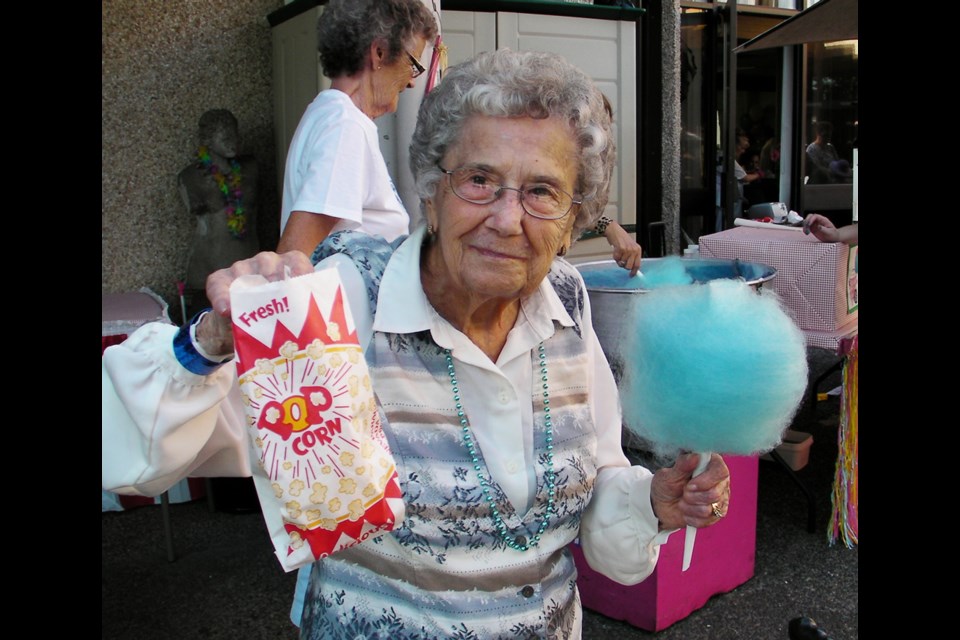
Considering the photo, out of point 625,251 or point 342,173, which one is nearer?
point 342,173

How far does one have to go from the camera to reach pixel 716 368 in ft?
4.44

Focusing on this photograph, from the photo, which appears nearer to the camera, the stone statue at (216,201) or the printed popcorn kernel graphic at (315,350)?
the printed popcorn kernel graphic at (315,350)

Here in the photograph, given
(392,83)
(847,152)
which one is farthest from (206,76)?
(847,152)

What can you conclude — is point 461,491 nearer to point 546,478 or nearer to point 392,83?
point 546,478

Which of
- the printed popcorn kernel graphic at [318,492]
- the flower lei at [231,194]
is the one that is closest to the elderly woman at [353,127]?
the printed popcorn kernel graphic at [318,492]

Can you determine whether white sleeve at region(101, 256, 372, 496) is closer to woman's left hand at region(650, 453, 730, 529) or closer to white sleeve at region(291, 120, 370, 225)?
woman's left hand at region(650, 453, 730, 529)

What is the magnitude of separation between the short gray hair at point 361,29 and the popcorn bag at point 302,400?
5.95ft

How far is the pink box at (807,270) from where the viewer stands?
139 inches

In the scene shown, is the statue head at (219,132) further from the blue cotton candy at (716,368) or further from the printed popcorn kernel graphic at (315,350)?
the printed popcorn kernel graphic at (315,350)

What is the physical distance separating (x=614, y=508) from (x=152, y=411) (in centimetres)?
85

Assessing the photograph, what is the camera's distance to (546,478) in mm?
1542

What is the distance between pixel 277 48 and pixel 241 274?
12.6 feet

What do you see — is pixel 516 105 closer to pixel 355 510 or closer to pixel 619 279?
pixel 355 510

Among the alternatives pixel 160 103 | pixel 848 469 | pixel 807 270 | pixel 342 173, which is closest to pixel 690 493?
Answer: pixel 342 173
